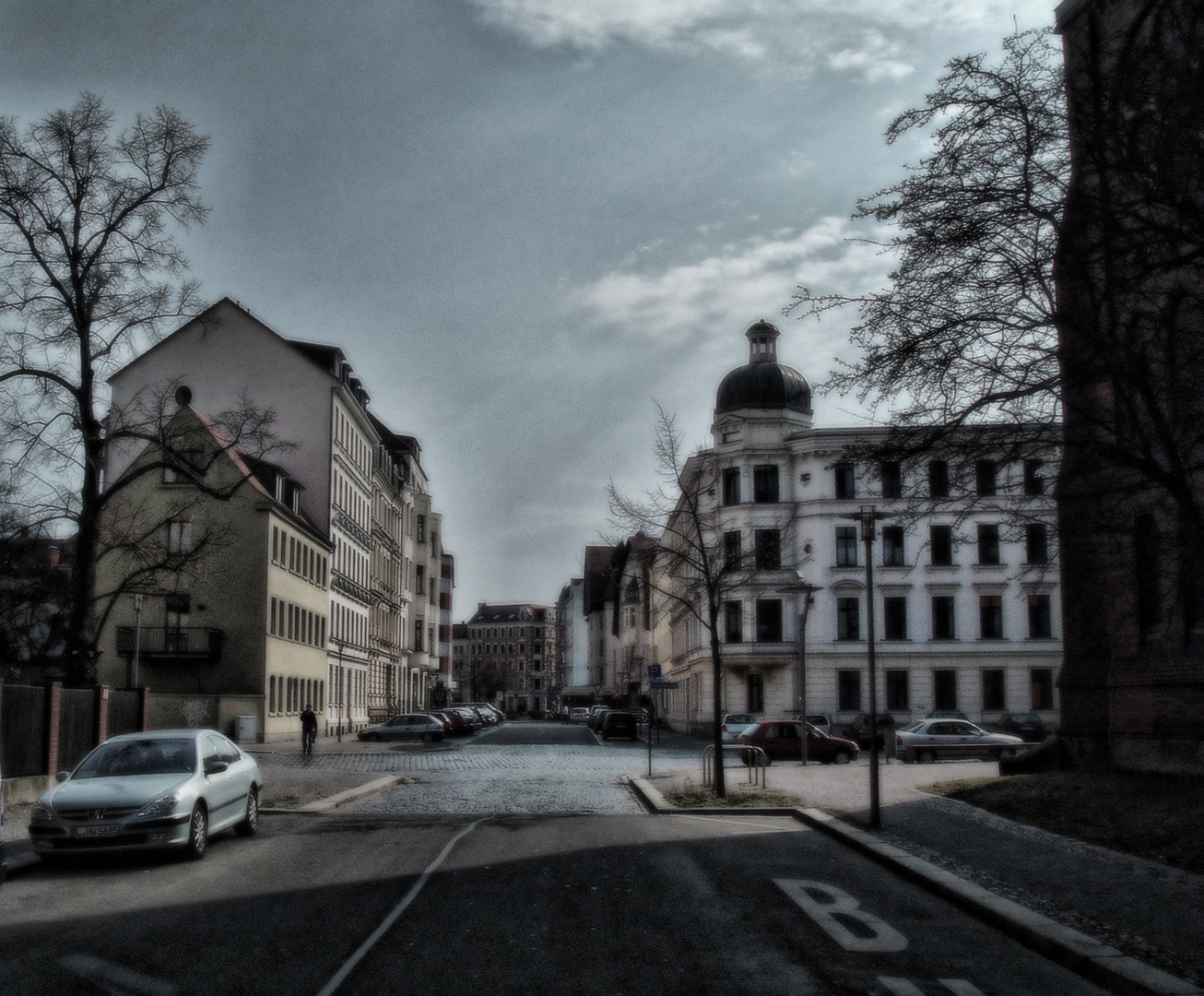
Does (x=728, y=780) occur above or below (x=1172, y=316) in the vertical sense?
below

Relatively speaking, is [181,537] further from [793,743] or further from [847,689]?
[847,689]

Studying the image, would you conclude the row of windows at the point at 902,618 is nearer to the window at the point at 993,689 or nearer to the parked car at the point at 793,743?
the window at the point at 993,689

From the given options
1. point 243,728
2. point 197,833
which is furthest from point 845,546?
point 197,833

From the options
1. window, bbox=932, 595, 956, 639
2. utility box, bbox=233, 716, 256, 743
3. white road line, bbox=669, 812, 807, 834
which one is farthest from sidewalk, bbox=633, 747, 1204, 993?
window, bbox=932, 595, 956, 639

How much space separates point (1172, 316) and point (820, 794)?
13732mm

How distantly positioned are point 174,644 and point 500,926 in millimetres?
42864

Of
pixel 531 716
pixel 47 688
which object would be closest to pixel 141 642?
pixel 47 688

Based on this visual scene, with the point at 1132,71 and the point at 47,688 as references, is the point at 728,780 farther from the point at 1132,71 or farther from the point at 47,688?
the point at 1132,71

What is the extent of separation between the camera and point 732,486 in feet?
A: 218

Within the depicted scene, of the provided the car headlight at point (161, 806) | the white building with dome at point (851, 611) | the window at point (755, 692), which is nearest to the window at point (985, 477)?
the car headlight at point (161, 806)

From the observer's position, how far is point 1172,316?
1339cm

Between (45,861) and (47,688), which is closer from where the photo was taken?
(45,861)

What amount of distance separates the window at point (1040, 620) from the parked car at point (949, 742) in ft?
70.1

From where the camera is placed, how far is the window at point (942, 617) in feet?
209
